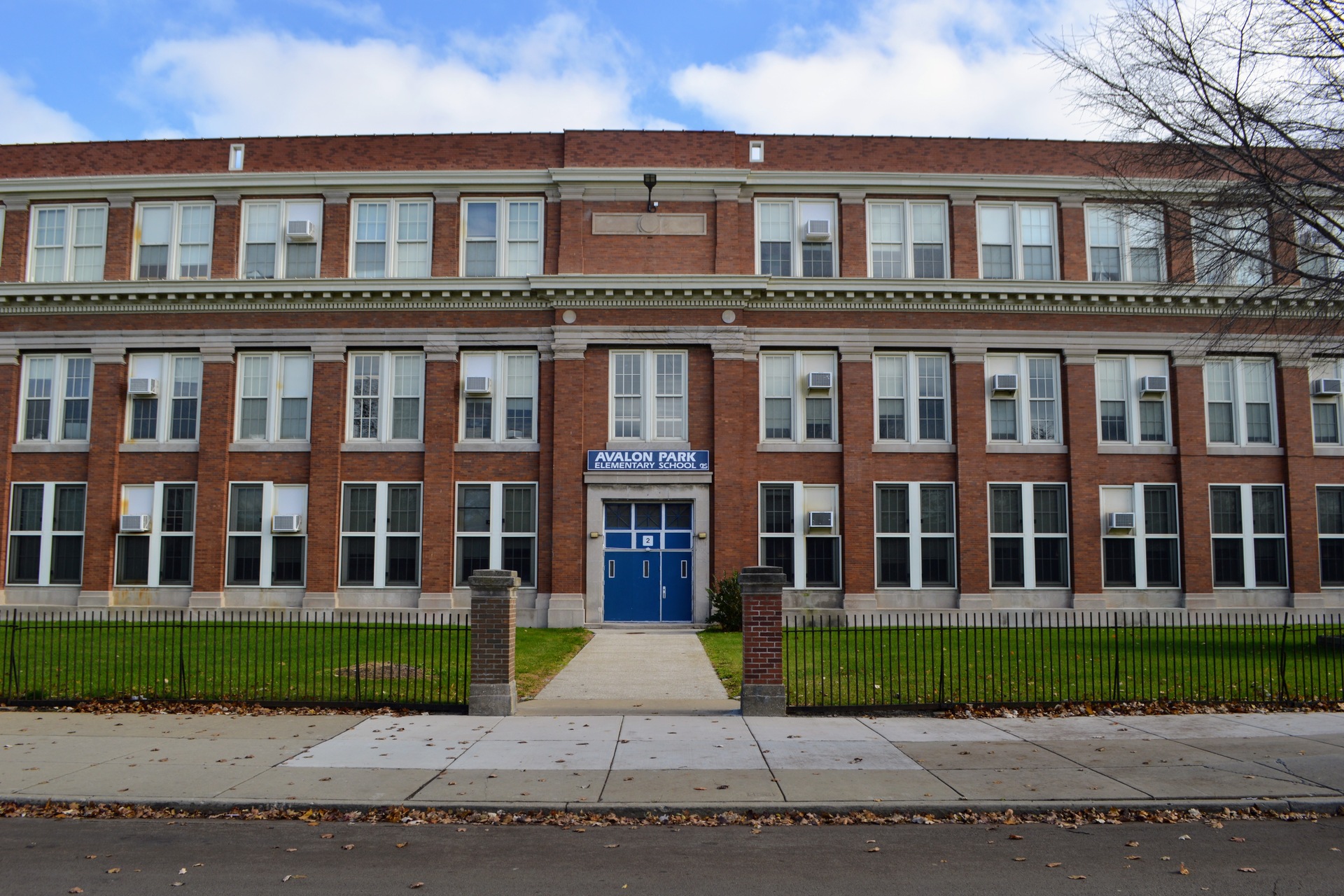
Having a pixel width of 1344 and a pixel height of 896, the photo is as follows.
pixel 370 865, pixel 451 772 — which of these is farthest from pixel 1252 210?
pixel 370 865

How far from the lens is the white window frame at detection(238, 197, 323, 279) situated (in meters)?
27.9

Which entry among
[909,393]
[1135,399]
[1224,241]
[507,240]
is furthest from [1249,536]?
[507,240]

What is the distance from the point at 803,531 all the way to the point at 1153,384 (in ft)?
36.3

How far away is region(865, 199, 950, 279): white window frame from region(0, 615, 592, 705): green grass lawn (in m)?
14.9

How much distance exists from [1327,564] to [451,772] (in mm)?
28082

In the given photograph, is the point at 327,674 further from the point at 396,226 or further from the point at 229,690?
the point at 396,226

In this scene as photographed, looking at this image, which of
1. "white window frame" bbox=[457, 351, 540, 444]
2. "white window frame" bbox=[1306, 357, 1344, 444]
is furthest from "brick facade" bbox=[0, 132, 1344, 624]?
"white window frame" bbox=[1306, 357, 1344, 444]

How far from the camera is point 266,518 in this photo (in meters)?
27.2

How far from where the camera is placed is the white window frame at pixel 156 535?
1069 inches

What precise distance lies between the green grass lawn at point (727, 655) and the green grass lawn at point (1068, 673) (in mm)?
970

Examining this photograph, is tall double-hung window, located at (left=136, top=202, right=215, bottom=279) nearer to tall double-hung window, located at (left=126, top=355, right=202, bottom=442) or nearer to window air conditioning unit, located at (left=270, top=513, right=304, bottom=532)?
tall double-hung window, located at (left=126, top=355, right=202, bottom=442)

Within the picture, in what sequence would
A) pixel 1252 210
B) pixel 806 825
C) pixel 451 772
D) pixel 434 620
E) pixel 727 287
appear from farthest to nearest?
1. pixel 727 287
2. pixel 434 620
3. pixel 1252 210
4. pixel 451 772
5. pixel 806 825

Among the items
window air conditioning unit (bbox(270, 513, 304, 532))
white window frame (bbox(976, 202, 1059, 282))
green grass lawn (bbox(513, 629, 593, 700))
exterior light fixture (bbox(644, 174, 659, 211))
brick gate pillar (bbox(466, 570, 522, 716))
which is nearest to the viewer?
brick gate pillar (bbox(466, 570, 522, 716))

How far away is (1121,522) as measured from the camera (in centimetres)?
2708
